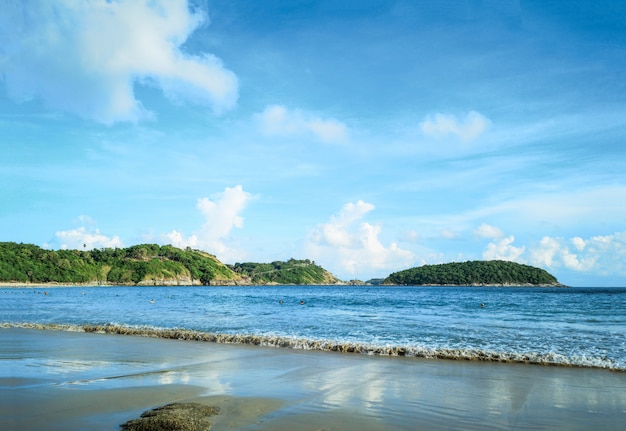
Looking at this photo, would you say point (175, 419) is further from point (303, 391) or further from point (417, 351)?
point (417, 351)

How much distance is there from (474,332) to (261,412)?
18.2m

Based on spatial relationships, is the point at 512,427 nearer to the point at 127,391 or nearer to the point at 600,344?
the point at 127,391

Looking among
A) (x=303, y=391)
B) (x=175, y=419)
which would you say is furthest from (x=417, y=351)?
(x=175, y=419)

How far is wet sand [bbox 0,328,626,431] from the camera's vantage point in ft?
23.2

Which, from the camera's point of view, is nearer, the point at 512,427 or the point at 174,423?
the point at 174,423

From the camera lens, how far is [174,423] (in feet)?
20.8

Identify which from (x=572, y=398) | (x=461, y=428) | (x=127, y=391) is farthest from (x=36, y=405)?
(x=572, y=398)

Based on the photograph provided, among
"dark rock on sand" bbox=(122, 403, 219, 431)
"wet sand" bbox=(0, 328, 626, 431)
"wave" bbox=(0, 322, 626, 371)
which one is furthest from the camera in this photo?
"wave" bbox=(0, 322, 626, 371)

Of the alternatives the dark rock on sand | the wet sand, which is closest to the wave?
the wet sand

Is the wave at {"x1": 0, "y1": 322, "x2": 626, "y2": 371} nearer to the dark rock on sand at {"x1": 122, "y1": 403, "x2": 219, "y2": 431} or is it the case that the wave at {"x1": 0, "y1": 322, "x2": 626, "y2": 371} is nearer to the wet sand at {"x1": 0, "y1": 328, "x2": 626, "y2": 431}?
the wet sand at {"x1": 0, "y1": 328, "x2": 626, "y2": 431}

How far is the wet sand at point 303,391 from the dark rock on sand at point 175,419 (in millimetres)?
247

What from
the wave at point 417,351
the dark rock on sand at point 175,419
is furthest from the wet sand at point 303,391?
the wave at point 417,351

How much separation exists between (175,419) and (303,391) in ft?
11.0

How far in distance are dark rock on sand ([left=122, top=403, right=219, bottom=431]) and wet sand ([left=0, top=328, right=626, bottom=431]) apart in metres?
0.25
